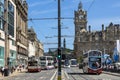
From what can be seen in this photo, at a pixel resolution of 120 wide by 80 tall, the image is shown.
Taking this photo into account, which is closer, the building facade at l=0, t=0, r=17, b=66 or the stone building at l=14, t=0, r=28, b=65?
the building facade at l=0, t=0, r=17, b=66

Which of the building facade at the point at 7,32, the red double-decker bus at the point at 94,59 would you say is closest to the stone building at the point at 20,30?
the building facade at the point at 7,32

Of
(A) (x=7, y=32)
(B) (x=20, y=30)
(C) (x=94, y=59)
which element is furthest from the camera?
(B) (x=20, y=30)

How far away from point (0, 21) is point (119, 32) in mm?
121361

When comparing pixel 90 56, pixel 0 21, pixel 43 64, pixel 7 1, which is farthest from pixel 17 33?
pixel 90 56

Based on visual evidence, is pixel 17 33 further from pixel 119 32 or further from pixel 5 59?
pixel 119 32

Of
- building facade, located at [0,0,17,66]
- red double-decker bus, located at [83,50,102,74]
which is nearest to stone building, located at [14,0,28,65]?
building facade, located at [0,0,17,66]

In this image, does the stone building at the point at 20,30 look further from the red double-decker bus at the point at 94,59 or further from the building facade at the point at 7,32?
the red double-decker bus at the point at 94,59

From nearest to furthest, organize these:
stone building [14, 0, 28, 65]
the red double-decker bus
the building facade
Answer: the red double-decker bus → the building facade → stone building [14, 0, 28, 65]

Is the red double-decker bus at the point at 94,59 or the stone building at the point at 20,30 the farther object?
the stone building at the point at 20,30

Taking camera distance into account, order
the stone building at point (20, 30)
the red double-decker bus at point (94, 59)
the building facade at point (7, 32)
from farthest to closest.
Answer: the stone building at point (20, 30) → the building facade at point (7, 32) → the red double-decker bus at point (94, 59)

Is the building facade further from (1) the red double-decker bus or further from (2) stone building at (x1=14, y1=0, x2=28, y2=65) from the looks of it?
(1) the red double-decker bus

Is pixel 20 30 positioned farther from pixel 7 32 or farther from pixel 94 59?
pixel 94 59

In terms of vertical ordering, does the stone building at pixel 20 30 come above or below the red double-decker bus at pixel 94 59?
above

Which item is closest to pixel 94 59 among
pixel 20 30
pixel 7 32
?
pixel 7 32
